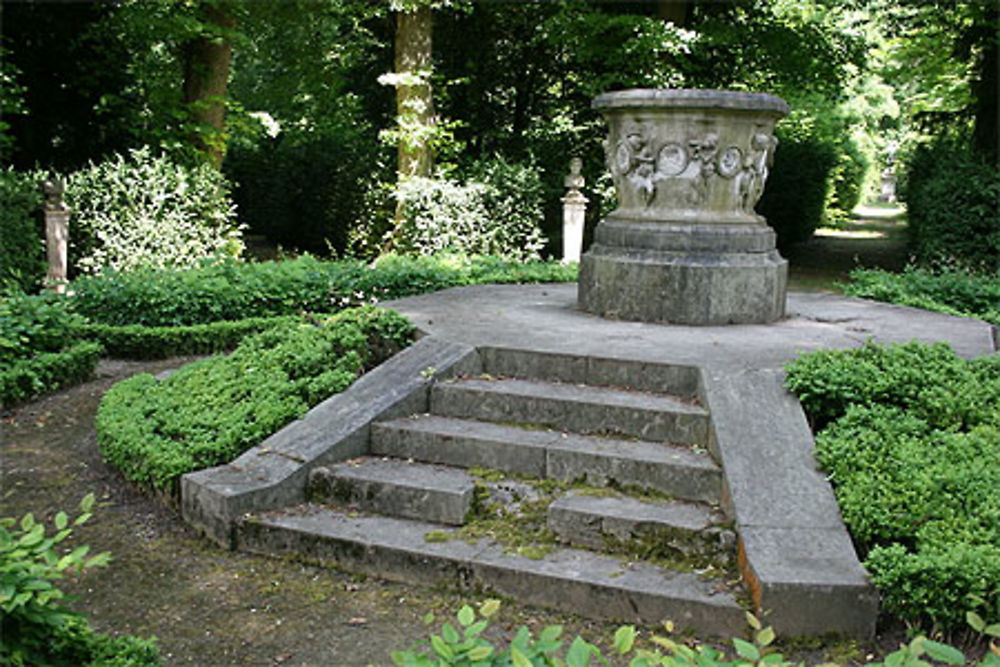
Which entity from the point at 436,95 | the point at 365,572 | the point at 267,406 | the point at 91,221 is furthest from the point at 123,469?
the point at 436,95

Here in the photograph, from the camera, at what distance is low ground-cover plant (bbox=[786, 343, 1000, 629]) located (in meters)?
3.94

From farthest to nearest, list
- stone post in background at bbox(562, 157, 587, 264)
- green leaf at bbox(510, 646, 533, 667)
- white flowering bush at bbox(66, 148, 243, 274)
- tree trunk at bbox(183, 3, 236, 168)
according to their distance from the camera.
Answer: tree trunk at bbox(183, 3, 236, 168)
stone post in background at bbox(562, 157, 587, 264)
white flowering bush at bbox(66, 148, 243, 274)
green leaf at bbox(510, 646, 533, 667)

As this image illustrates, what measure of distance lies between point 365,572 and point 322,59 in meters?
19.5

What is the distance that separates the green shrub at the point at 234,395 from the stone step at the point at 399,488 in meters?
0.66

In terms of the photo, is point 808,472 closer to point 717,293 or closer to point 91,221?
point 717,293

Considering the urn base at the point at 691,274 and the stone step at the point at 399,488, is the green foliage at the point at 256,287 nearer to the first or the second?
the urn base at the point at 691,274

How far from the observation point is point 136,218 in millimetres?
14047

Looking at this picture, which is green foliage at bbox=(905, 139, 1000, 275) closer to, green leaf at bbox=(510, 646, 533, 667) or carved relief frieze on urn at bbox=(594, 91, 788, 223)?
carved relief frieze on urn at bbox=(594, 91, 788, 223)

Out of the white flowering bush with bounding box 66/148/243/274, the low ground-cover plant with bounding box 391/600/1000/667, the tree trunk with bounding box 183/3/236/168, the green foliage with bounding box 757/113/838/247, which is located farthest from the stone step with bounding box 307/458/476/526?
the green foliage with bounding box 757/113/838/247

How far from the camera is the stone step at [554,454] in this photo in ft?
16.9

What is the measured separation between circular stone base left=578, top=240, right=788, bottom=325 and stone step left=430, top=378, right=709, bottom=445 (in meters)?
2.06

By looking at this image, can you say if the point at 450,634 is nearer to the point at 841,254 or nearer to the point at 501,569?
the point at 501,569

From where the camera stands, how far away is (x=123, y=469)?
5973mm

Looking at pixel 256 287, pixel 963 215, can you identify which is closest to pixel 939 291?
pixel 963 215
